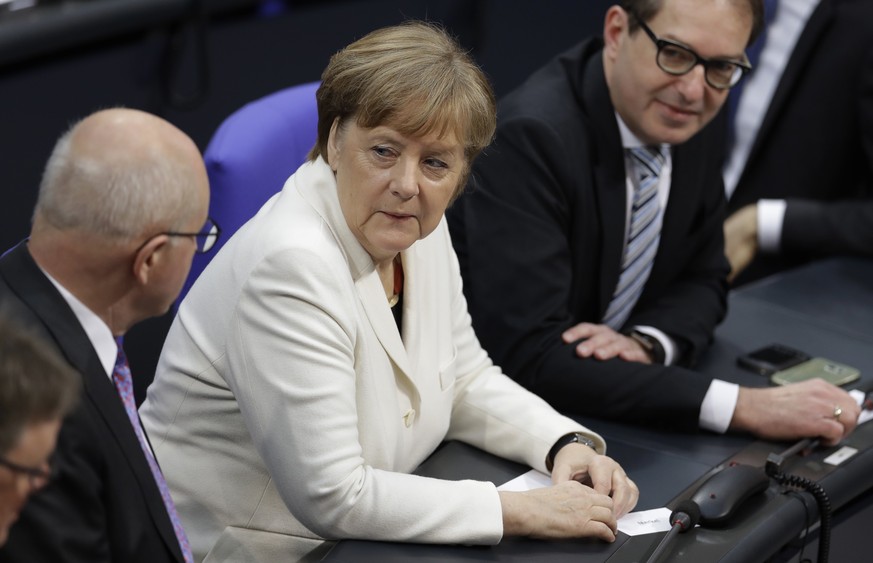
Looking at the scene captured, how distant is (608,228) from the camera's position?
2.38 metres

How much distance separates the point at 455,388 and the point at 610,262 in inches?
20.9

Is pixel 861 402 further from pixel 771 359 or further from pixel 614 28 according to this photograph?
pixel 614 28

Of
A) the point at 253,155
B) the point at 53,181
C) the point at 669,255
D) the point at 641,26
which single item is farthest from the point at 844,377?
the point at 53,181

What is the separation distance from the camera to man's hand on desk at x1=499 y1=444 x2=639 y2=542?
1.71 metres

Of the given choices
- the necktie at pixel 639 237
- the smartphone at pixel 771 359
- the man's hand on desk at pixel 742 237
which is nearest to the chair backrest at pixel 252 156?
the necktie at pixel 639 237

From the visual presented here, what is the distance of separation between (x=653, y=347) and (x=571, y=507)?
704mm

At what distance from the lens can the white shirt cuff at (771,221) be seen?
3107 mm

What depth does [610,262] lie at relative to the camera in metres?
2.41

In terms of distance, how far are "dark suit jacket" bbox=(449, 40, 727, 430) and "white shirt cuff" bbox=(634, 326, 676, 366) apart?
2 centimetres

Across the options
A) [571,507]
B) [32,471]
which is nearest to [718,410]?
[571,507]

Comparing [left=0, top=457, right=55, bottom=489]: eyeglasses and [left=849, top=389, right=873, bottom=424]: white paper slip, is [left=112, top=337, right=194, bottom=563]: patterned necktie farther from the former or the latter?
[left=849, top=389, right=873, bottom=424]: white paper slip

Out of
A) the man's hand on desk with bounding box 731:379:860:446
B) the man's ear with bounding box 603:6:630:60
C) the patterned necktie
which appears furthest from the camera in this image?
the man's ear with bounding box 603:6:630:60

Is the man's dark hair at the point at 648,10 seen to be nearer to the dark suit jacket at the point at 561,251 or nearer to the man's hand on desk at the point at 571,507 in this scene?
the dark suit jacket at the point at 561,251

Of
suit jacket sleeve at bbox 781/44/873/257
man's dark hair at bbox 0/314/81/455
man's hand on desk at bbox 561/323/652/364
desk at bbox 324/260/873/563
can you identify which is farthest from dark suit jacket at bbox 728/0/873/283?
man's dark hair at bbox 0/314/81/455
